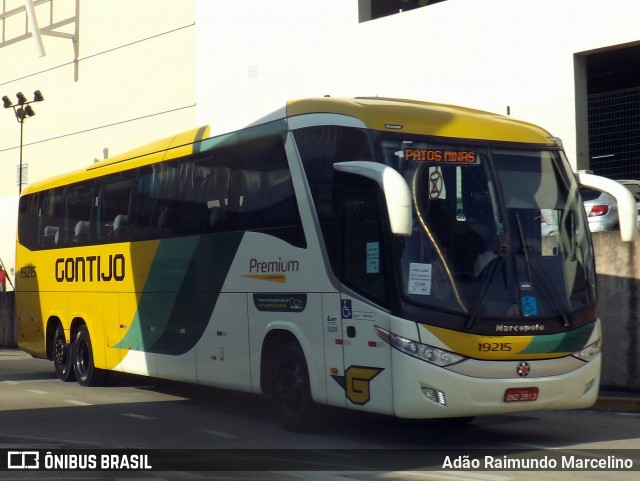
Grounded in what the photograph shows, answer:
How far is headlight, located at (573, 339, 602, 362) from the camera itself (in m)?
11.1

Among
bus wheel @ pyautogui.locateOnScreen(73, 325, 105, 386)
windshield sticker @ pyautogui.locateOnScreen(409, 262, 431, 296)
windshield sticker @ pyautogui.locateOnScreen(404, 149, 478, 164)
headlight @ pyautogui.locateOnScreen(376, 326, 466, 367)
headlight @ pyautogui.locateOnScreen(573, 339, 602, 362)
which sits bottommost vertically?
bus wheel @ pyautogui.locateOnScreen(73, 325, 105, 386)

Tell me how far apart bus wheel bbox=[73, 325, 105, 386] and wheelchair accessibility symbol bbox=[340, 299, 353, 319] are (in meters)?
7.37

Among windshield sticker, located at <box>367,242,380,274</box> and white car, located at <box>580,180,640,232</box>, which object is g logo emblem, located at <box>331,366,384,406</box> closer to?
windshield sticker, located at <box>367,242,380,274</box>

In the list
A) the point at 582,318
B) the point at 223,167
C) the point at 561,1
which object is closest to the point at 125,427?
the point at 223,167

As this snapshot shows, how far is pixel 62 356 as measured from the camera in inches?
738

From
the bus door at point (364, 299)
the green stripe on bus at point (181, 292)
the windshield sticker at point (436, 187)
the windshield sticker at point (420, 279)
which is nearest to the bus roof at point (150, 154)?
the green stripe on bus at point (181, 292)

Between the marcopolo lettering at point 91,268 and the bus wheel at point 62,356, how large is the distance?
100cm

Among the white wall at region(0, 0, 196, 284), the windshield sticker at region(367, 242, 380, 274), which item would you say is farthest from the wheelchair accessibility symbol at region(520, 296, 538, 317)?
the white wall at region(0, 0, 196, 284)

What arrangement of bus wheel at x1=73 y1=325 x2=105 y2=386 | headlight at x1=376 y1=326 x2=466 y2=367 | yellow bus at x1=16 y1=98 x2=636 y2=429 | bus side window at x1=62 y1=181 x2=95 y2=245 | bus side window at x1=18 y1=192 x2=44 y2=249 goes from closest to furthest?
headlight at x1=376 y1=326 x2=466 y2=367
yellow bus at x1=16 y1=98 x2=636 y2=429
bus wheel at x1=73 y1=325 x2=105 y2=386
bus side window at x1=62 y1=181 x2=95 y2=245
bus side window at x1=18 y1=192 x2=44 y2=249

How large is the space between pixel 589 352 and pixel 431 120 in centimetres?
286

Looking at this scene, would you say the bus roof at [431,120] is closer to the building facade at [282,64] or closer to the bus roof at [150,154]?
the building facade at [282,64]

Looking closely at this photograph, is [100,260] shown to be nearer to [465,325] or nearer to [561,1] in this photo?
[465,325]

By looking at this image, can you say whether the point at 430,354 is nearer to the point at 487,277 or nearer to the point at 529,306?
the point at 487,277

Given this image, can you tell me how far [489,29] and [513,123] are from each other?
15.5 metres
